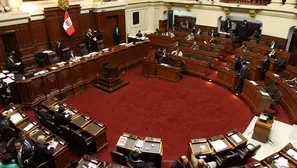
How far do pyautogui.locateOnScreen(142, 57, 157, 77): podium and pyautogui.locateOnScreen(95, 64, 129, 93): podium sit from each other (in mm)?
1553

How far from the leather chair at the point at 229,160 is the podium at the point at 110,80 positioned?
5852mm

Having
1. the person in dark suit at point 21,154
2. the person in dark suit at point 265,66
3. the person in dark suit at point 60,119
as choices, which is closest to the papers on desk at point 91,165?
the person in dark suit at point 21,154

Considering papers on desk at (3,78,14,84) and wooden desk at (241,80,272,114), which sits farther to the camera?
papers on desk at (3,78,14,84)

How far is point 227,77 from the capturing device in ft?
34.8

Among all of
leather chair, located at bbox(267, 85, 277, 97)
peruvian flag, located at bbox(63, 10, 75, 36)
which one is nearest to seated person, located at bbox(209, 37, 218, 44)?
leather chair, located at bbox(267, 85, 277, 97)

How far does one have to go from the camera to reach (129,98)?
9742 millimetres

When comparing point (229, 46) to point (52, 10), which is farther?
point (229, 46)

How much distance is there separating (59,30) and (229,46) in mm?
9891

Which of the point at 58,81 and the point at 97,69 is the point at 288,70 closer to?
the point at 97,69

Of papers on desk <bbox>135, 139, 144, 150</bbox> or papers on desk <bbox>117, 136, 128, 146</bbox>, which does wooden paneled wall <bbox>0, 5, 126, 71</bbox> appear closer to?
papers on desk <bbox>117, 136, 128, 146</bbox>

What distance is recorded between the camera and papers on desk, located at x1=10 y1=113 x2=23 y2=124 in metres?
6.91

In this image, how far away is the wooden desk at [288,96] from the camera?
26.9 feet

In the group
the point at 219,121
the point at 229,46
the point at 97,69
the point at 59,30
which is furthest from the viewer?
the point at 229,46

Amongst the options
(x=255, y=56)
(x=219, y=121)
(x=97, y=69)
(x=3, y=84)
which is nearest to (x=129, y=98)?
(x=97, y=69)
